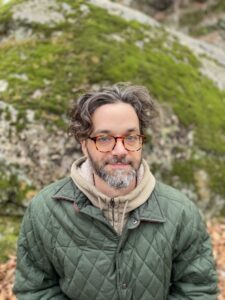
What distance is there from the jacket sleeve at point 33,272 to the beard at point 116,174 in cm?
69

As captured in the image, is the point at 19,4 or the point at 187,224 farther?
the point at 19,4

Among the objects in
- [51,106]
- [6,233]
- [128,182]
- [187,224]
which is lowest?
[6,233]

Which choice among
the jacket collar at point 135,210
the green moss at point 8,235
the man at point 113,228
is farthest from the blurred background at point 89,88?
the jacket collar at point 135,210

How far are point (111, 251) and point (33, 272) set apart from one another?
0.67 metres

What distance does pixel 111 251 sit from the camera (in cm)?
274

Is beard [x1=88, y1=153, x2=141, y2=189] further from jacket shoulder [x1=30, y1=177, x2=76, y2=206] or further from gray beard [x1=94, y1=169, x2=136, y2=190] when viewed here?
jacket shoulder [x1=30, y1=177, x2=76, y2=206]

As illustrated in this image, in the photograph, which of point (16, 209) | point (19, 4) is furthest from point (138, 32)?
point (16, 209)

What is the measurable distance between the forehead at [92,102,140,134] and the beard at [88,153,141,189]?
0.21m

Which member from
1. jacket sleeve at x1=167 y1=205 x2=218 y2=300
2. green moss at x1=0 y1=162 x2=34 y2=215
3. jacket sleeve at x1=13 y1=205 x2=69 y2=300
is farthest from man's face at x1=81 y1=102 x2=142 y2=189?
green moss at x1=0 y1=162 x2=34 y2=215

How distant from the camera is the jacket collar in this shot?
2746 mm

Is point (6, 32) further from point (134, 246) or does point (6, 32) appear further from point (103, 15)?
point (134, 246)

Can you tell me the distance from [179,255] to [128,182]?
2.26 ft

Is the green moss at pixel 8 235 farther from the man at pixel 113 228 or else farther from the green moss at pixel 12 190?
the man at pixel 113 228

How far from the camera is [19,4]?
7344 mm
